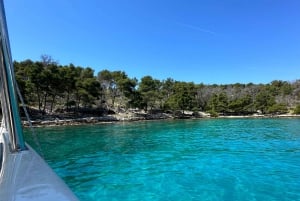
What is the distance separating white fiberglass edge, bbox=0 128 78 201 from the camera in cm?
179

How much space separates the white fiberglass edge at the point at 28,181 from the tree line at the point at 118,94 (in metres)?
30.0

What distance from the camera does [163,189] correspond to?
21.2 feet

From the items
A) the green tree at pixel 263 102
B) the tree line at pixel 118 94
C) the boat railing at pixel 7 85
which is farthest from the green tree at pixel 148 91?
the boat railing at pixel 7 85

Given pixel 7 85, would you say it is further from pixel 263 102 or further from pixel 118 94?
pixel 263 102

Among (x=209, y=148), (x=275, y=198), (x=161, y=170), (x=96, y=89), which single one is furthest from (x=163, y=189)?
(x=96, y=89)

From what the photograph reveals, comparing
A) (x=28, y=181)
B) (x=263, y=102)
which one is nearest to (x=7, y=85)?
(x=28, y=181)

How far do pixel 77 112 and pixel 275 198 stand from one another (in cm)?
3490

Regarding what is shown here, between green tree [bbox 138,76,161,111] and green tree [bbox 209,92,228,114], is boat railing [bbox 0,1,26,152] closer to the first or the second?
green tree [bbox 138,76,161,111]

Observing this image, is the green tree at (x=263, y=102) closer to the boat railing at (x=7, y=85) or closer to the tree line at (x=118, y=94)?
the tree line at (x=118, y=94)

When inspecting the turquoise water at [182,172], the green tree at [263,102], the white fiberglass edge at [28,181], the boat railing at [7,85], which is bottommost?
the turquoise water at [182,172]

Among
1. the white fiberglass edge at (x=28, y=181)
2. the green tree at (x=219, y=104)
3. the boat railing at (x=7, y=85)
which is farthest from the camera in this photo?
the green tree at (x=219, y=104)

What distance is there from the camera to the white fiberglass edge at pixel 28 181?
1.79m

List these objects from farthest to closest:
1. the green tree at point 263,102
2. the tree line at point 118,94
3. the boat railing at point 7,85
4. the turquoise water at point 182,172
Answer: the green tree at point 263,102, the tree line at point 118,94, the turquoise water at point 182,172, the boat railing at point 7,85

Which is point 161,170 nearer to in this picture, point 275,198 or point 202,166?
point 202,166
